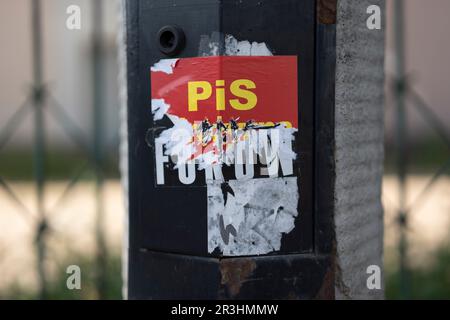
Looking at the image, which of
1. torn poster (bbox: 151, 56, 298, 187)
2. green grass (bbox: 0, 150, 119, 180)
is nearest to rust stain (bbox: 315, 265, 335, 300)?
torn poster (bbox: 151, 56, 298, 187)

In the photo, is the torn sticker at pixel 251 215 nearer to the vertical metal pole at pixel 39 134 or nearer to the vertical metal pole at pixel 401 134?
the vertical metal pole at pixel 401 134

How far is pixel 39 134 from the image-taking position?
11.0 feet

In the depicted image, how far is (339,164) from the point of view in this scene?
199 centimetres

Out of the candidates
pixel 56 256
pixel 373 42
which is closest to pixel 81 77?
pixel 56 256

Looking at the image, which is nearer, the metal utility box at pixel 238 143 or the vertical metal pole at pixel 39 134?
the metal utility box at pixel 238 143

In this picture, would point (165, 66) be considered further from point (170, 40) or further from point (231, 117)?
point (231, 117)

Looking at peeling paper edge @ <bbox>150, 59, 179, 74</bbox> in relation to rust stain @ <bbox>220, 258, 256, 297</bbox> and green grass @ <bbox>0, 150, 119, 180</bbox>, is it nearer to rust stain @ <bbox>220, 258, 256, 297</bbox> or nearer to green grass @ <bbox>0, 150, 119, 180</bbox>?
rust stain @ <bbox>220, 258, 256, 297</bbox>

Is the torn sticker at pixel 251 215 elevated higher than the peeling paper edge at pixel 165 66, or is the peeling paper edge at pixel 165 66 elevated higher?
the peeling paper edge at pixel 165 66

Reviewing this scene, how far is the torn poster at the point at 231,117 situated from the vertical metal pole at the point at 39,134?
1533 mm

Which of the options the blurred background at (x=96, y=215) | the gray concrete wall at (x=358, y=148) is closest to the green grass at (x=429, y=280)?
the blurred background at (x=96, y=215)

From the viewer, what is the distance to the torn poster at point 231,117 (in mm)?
1808

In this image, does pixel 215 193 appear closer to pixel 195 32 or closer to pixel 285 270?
pixel 285 270

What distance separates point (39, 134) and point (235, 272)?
184cm

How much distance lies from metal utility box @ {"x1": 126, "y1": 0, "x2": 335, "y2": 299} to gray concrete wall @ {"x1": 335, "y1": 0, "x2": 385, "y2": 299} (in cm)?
7
